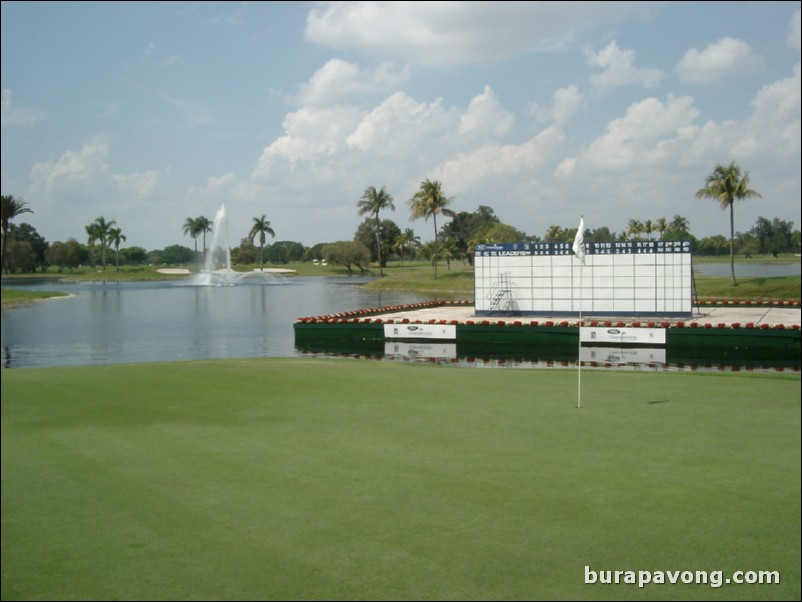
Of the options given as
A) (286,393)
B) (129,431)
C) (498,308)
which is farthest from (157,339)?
(129,431)

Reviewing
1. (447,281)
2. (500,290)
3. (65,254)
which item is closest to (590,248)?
(500,290)

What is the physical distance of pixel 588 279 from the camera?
39.3 metres

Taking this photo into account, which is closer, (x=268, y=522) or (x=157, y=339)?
(x=268, y=522)

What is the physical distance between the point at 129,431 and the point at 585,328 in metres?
23.8

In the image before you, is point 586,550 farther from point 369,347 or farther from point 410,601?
point 369,347

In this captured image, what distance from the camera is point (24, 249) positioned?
52.7 feet

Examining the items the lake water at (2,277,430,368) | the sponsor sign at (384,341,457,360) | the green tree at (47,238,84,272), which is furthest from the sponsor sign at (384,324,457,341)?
the green tree at (47,238,84,272)

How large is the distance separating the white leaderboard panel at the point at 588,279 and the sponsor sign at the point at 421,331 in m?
7.22

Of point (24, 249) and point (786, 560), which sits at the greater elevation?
point (24, 249)

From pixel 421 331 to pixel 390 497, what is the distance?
26.9m

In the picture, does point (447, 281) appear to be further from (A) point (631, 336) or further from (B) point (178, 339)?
(A) point (631, 336)

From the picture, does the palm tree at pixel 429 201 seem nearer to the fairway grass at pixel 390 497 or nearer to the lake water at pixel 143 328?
the lake water at pixel 143 328

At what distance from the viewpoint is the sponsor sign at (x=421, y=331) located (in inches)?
1334

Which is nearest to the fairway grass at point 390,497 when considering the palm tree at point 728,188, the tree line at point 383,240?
the tree line at point 383,240
